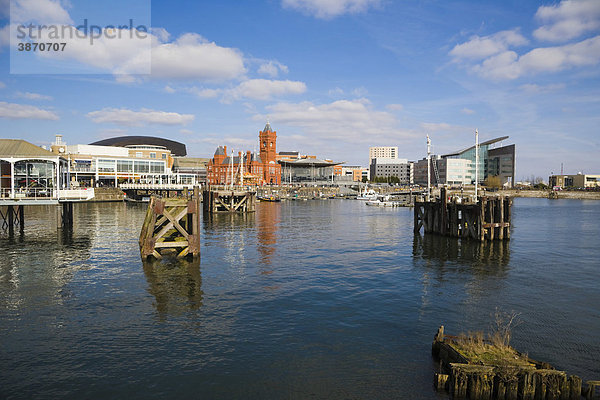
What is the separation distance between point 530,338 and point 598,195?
19409 centimetres

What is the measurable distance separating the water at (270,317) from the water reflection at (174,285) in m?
0.12

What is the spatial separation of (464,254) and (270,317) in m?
24.7

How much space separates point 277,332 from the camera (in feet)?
58.3

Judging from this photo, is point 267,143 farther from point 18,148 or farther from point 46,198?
point 46,198

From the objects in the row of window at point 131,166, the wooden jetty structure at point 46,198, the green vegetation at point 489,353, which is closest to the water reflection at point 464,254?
the green vegetation at point 489,353

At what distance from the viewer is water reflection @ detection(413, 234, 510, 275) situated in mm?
32031

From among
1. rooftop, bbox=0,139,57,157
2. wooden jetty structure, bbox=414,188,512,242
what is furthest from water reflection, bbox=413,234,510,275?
rooftop, bbox=0,139,57,157

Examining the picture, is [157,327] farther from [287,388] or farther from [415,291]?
[415,291]

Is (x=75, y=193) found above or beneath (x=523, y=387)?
above

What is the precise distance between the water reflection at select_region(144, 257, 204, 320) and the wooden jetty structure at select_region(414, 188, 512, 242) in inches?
1170

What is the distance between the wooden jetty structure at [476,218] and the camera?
1671 inches

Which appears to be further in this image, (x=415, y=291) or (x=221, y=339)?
(x=415, y=291)

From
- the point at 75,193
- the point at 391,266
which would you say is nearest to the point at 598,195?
the point at 391,266

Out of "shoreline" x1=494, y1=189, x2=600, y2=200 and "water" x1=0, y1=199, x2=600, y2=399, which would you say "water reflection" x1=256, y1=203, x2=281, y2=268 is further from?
"shoreline" x1=494, y1=189, x2=600, y2=200
